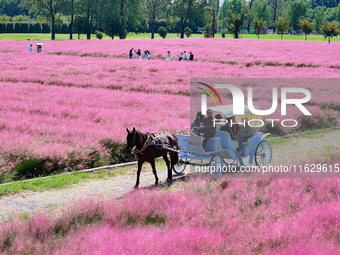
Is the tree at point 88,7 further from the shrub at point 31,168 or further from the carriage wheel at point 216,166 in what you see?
the carriage wheel at point 216,166

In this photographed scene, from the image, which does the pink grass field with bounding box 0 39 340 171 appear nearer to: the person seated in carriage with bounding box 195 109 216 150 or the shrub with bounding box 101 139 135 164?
the shrub with bounding box 101 139 135 164

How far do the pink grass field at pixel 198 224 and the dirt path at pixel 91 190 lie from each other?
1375 mm

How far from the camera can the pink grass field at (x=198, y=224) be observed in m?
6.41

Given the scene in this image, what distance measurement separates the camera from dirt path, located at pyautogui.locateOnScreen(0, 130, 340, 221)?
30.6 feet

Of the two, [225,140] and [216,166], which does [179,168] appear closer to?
[216,166]

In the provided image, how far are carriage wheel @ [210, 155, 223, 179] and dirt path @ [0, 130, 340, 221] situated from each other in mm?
1031

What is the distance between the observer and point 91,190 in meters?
10.5

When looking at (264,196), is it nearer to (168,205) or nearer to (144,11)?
(168,205)

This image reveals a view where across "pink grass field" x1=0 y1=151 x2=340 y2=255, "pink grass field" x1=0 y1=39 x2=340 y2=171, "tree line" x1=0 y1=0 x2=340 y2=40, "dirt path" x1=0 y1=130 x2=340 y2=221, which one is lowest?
"dirt path" x1=0 y1=130 x2=340 y2=221

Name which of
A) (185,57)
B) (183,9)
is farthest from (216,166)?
(183,9)

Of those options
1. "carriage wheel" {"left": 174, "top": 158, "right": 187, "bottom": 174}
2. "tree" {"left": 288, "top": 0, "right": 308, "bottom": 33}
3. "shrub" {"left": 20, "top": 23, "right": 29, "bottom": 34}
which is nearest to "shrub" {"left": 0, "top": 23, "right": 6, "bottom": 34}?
"shrub" {"left": 20, "top": 23, "right": 29, "bottom": 34}

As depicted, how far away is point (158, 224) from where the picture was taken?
7781 mm

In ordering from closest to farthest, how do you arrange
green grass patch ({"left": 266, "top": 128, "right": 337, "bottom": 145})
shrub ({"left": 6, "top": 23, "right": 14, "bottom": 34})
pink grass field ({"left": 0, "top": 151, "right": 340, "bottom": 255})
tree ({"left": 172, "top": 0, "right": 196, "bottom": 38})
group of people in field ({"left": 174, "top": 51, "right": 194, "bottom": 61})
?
pink grass field ({"left": 0, "top": 151, "right": 340, "bottom": 255}) → green grass patch ({"left": 266, "top": 128, "right": 337, "bottom": 145}) → group of people in field ({"left": 174, "top": 51, "right": 194, "bottom": 61}) → shrub ({"left": 6, "top": 23, "right": 14, "bottom": 34}) → tree ({"left": 172, "top": 0, "right": 196, "bottom": 38})

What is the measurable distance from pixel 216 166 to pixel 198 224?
3.68m
